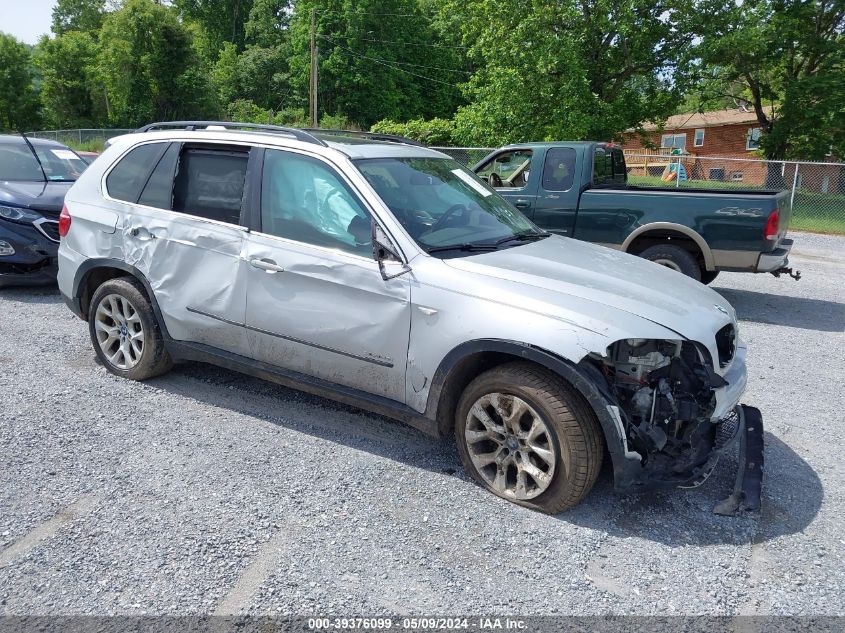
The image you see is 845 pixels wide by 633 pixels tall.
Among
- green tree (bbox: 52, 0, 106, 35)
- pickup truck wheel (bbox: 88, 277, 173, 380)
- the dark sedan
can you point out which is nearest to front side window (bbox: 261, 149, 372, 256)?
pickup truck wheel (bbox: 88, 277, 173, 380)

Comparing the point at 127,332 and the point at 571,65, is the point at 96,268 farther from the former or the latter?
the point at 571,65

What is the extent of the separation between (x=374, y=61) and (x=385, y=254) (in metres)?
49.0

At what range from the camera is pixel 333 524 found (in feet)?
11.0

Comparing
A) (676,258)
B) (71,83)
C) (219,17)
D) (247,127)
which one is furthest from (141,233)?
(219,17)

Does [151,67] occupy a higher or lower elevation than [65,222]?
higher

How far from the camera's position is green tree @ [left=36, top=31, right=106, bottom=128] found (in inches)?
1975

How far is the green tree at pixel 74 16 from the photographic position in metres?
67.6

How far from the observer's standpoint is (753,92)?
26.7m

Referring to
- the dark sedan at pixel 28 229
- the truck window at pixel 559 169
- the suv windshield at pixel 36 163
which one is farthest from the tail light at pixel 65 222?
the truck window at pixel 559 169

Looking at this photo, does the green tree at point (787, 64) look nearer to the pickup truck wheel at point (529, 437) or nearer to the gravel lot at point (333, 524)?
the gravel lot at point (333, 524)

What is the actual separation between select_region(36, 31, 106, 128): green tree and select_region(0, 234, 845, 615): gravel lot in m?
53.0

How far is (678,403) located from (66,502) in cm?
311

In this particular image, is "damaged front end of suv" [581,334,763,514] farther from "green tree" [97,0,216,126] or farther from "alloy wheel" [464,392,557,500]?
"green tree" [97,0,216,126]

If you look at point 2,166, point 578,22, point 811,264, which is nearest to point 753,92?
point 578,22
